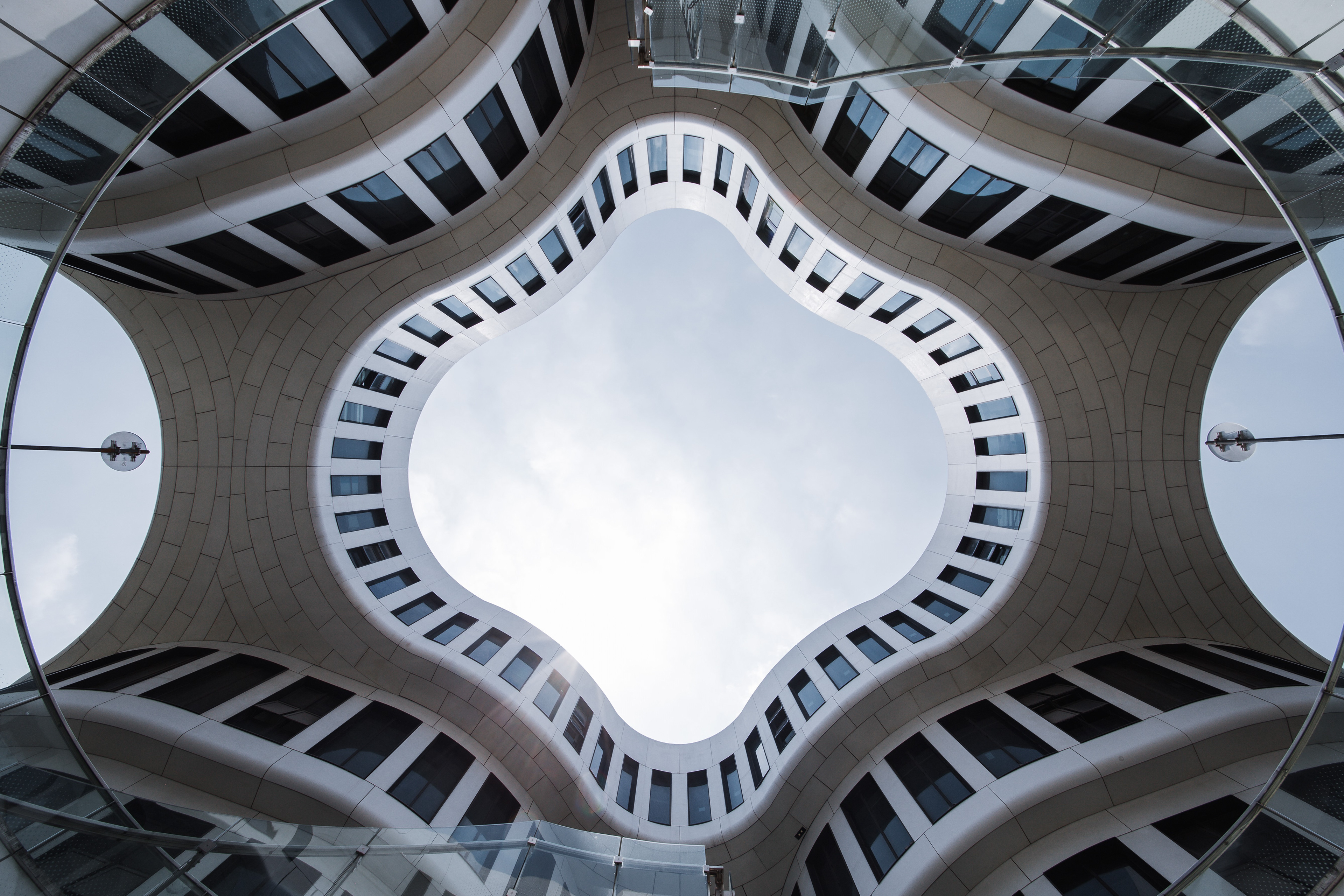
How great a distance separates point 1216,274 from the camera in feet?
64.8

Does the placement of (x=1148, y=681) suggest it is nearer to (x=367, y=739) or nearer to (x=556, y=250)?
(x=367, y=739)

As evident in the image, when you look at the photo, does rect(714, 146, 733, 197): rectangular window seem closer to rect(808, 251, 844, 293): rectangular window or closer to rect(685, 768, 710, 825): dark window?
rect(808, 251, 844, 293): rectangular window

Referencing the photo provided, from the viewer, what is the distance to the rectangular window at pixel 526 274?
22.8 metres

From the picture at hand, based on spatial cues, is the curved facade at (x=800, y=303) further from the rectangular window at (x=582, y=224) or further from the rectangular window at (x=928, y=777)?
the rectangular window at (x=582, y=224)

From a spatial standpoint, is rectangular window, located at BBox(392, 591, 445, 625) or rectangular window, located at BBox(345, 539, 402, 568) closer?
rectangular window, located at BBox(345, 539, 402, 568)

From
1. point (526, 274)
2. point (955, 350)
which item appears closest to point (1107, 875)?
point (955, 350)

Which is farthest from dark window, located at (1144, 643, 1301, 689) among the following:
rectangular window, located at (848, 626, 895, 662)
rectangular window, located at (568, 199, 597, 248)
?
rectangular window, located at (568, 199, 597, 248)

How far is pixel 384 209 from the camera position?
19.1 meters

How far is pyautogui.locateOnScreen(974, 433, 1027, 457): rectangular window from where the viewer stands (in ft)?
75.6

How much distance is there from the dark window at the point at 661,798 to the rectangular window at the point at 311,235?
2943 cm

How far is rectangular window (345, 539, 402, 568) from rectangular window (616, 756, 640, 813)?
16368mm

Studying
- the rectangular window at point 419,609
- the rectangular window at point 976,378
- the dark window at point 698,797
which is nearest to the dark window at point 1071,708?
the rectangular window at point 976,378

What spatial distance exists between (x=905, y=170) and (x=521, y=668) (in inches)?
1085

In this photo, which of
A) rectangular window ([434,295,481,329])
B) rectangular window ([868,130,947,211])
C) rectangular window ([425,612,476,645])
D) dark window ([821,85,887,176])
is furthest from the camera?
rectangular window ([425,612,476,645])
